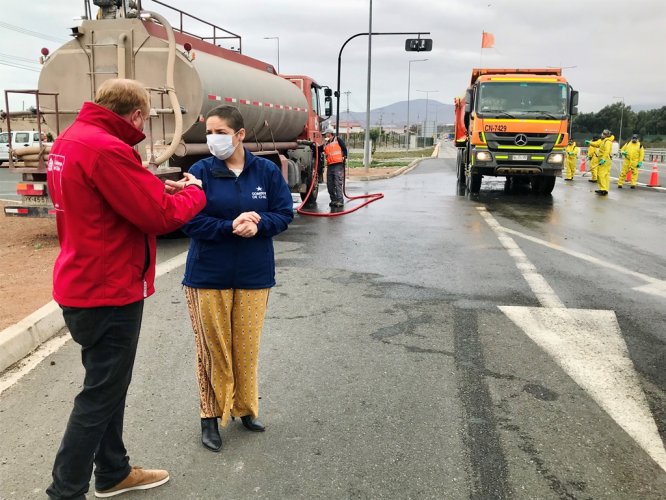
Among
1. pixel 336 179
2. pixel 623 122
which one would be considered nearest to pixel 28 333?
pixel 336 179

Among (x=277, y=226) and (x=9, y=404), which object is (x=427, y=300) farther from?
(x=9, y=404)

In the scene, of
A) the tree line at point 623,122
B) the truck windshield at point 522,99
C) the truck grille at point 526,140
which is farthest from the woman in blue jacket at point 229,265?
the tree line at point 623,122

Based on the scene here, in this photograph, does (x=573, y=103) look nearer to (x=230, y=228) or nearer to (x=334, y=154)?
(x=334, y=154)

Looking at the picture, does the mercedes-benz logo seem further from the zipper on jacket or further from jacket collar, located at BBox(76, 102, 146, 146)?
jacket collar, located at BBox(76, 102, 146, 146)

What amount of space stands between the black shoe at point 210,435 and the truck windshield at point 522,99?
1411cm

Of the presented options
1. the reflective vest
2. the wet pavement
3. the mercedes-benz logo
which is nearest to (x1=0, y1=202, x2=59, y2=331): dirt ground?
the wet pavement

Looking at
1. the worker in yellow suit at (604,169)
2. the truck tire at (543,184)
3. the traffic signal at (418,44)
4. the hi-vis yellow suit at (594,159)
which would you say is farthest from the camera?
the traffic signal at (418,44)

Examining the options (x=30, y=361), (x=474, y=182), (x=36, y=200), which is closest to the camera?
(x=30, y=361)

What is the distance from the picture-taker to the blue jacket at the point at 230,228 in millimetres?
3299

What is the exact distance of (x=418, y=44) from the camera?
27.0m

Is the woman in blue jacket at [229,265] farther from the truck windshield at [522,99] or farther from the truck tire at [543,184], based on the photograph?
the truck tire at [543,184]

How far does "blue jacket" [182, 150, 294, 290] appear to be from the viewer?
330 centimetres

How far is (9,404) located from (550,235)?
880 centimetres

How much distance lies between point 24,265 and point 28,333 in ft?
10.6
